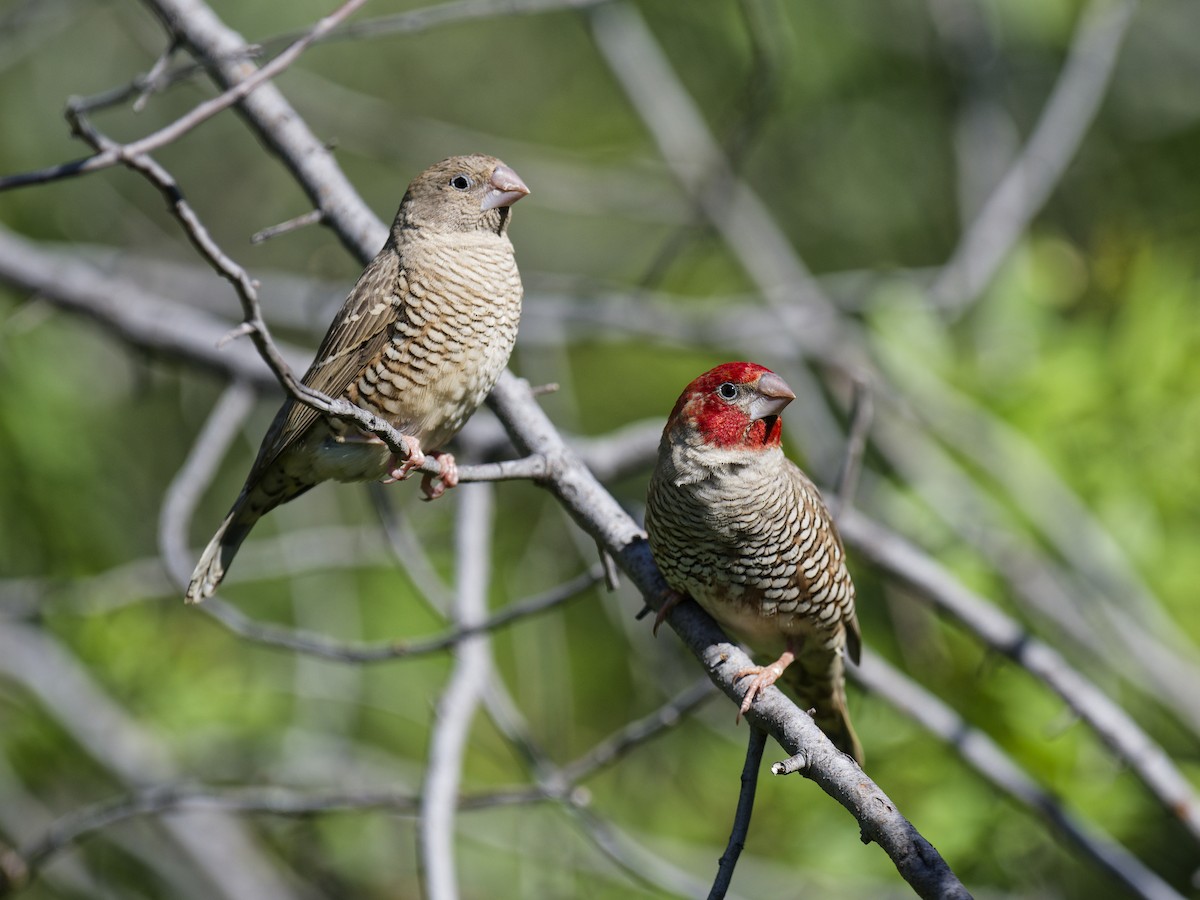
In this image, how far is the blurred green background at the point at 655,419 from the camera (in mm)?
5105

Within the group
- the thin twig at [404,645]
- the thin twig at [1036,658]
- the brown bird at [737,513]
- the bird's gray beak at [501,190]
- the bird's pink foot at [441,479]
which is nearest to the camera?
the bird's pink foot at [441,479]

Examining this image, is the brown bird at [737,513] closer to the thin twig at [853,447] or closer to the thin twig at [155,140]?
the thin twig at [853,447]

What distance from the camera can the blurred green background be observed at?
5105 mm

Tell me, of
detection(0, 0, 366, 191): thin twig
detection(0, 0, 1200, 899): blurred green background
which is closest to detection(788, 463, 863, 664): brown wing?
detection(0, 0, 1200, 899): blurred green background

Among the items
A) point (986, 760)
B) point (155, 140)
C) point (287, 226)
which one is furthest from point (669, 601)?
point (155, 140)

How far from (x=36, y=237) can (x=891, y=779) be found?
19.6ft

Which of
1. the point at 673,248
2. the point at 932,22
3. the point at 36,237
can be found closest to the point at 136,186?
the point at 36,237

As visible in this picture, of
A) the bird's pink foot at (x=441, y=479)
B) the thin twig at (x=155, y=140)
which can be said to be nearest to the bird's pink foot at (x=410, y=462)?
the bird's pink foot at (x=441, y=479)

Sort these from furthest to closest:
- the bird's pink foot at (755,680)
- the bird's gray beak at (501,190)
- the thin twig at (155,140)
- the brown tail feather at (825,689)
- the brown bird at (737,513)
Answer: the brown tail feather at (825,689) < the bird's gray beak at (501,190) < the brown bird at (737,513) < the bird's pink foot at (755,680) < the thin twig at (155,140)

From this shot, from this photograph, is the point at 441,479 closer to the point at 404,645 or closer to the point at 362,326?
the point at 362,326

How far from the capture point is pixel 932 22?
8.20m

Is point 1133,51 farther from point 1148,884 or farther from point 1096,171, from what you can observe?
point 1148,884

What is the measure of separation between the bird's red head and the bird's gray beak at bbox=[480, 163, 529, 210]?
696mm

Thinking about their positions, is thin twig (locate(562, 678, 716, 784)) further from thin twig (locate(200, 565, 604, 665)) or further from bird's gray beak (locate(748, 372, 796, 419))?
bird's gray beak (locate(748, 372, 796, 419))
